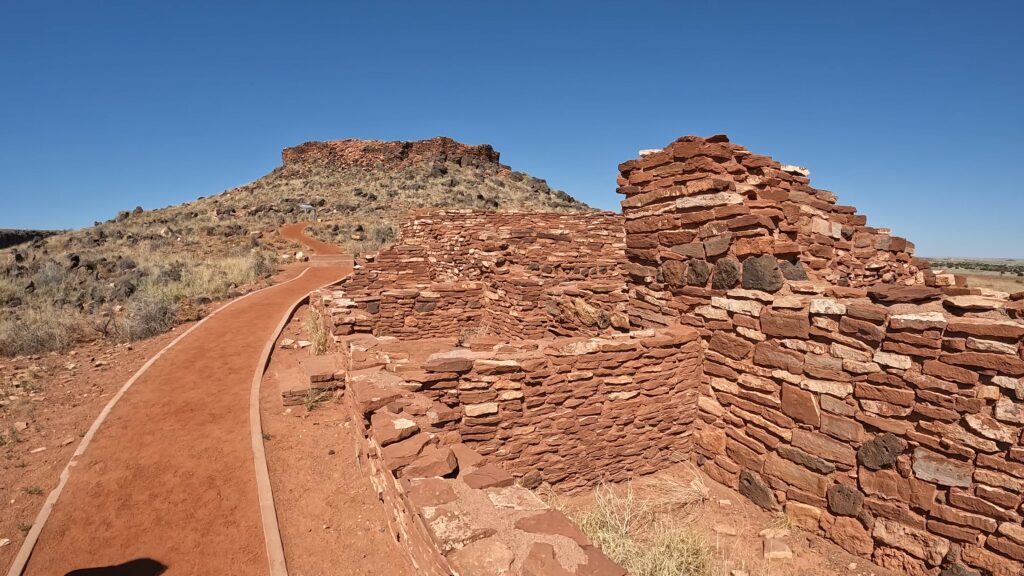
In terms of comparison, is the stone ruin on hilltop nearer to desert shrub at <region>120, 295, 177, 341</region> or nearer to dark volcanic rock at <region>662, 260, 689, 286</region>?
dark volcanic rock at <region>662, 260, 689, 286</region>

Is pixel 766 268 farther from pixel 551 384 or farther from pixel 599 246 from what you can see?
pixel 599 246

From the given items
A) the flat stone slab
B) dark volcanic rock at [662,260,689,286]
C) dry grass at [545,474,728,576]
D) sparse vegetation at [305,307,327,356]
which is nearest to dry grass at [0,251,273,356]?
sparse vegetation at [305,307,327,356]

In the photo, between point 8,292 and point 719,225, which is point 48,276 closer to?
point 8,292

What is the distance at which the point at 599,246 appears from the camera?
12.1m

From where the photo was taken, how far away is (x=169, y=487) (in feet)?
18.1

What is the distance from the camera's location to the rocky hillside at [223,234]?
12.8 meters

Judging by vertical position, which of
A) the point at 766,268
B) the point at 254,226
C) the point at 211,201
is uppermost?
the point at 211,201

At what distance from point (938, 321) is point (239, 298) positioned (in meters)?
17.4

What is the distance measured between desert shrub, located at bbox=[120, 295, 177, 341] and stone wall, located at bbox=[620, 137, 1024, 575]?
12.3m

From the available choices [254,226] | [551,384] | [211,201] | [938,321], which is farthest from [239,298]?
[211,201]

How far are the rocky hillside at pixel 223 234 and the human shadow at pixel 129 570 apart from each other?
9.07 m

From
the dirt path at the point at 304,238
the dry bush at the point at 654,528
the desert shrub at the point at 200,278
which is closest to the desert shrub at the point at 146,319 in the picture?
the desert shrub at the point at 200,278

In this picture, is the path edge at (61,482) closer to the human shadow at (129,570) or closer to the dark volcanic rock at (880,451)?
the human shadow at (129,570)

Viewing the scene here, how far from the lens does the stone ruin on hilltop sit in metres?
3.15
